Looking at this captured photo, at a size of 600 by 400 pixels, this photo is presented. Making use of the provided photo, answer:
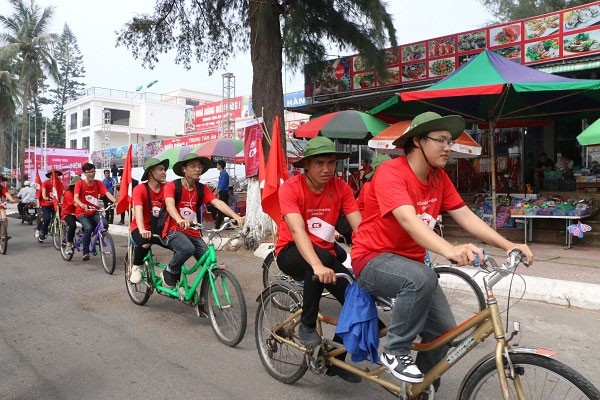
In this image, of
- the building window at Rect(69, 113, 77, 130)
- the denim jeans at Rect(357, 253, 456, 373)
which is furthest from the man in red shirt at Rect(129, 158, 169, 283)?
the building window at Rect(69, 113, 77, 130)

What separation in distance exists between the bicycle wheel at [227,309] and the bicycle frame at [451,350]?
1.08 metres

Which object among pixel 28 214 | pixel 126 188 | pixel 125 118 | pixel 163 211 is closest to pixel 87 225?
pixel 126 188

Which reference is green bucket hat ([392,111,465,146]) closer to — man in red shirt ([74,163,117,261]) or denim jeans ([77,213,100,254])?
man in red shirt ([74,163,117,261])

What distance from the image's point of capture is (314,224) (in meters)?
3.81

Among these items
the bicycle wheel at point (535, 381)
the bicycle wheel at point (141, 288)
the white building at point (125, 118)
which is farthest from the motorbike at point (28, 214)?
the white building at point (125, 118)

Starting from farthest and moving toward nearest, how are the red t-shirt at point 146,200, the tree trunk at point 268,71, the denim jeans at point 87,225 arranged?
the tree trunk at point 268,71 < the denim jeans at point 87,225 < the red t-shirt at point 146,200

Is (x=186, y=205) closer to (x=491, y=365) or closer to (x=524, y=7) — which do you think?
(x=491, y=365)

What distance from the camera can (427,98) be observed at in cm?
934

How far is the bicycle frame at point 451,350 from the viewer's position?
7.80 ft

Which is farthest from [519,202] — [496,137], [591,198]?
[496,137]

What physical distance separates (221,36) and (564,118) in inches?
348

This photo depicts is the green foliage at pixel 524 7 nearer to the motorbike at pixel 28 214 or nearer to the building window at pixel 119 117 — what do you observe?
the motorbike at pixel 28 214

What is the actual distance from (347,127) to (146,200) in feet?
20.3

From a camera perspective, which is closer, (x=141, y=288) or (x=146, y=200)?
(x=146, y=200)
